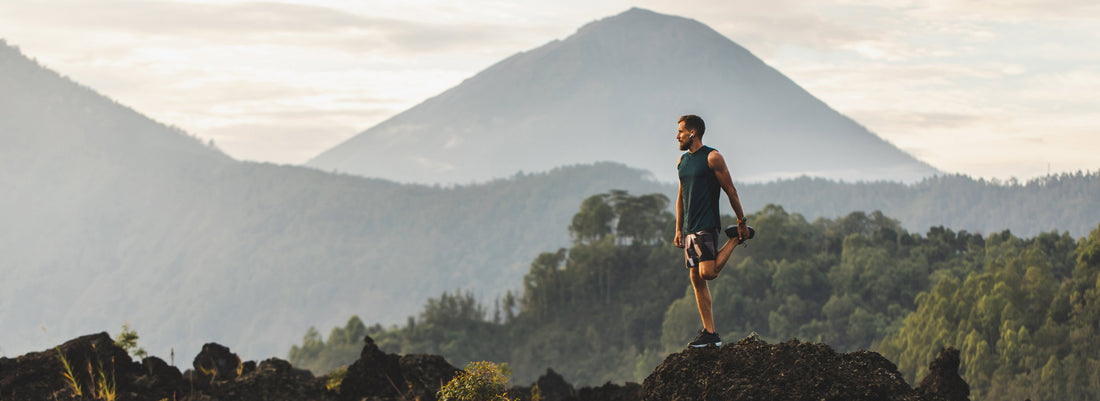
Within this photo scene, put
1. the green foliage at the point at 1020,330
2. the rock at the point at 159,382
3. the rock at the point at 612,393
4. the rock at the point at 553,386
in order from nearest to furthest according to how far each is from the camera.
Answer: the rock at the point at 159,382, the rock at the point at 612,393, the rock at the point at 553,386, the green foliage at the point at 1020,330

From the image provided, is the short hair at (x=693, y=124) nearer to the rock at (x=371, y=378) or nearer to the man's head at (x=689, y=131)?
the man's head at (x=689, y=131)

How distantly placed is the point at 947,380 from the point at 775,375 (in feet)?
19.1

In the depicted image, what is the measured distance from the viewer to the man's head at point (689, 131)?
34.0ft

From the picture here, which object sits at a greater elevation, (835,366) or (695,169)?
(695,169)

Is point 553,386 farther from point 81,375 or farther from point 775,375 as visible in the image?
point 775,375

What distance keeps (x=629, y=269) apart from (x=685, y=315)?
20.1 metres

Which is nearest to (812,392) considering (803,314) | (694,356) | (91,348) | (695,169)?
(694,356)

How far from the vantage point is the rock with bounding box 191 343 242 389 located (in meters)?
15.6

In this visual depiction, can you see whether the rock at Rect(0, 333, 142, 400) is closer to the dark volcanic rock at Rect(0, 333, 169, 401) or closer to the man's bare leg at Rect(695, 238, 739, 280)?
the dark volcanic rock at Rect(0, 333, 169, 401)

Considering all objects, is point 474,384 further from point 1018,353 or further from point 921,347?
point 921,347

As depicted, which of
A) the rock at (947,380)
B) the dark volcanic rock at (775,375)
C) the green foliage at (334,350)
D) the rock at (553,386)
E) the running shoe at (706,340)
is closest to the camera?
the dark volcanic rock at (775,375)

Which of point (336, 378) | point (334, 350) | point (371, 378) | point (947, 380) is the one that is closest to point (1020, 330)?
point (947, 380)

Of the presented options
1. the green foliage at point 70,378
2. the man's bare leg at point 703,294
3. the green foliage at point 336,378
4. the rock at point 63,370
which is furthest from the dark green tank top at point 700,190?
the rock at point 63,370

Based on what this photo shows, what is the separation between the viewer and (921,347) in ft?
279
